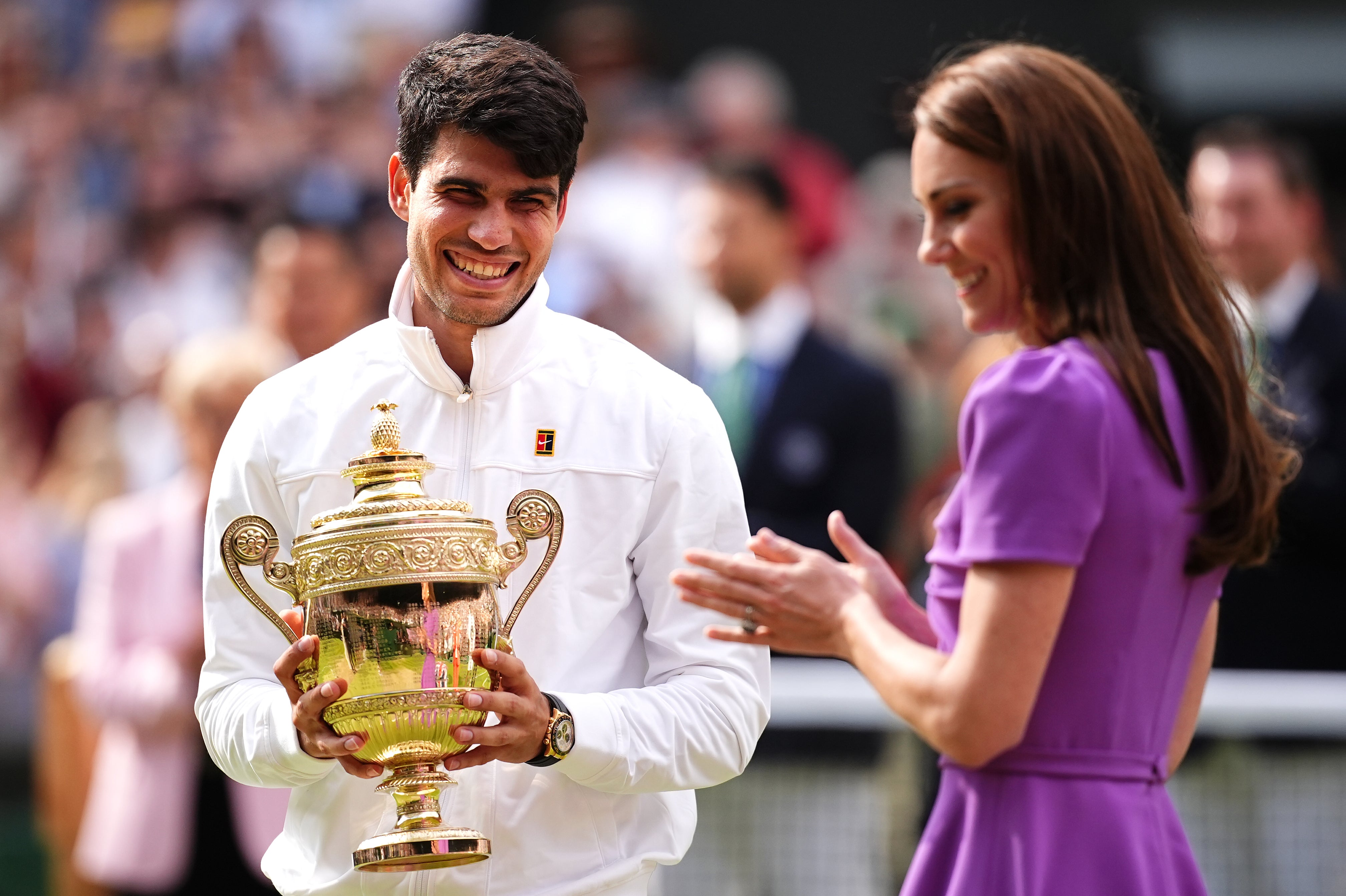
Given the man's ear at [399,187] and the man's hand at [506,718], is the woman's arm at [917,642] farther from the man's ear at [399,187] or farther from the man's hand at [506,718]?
the man's ear at [399,187]

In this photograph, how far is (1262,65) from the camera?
1059 cm

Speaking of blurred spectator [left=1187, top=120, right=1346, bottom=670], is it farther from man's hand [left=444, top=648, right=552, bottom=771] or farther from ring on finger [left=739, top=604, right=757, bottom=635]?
man's hand [left=444, top=648, right=552, bottom=771]

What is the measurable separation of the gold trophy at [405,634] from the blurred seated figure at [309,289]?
11.3 feet

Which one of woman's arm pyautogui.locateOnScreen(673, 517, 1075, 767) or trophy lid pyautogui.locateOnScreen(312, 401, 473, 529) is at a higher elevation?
trophy lid pyautogui.locateOnScreen(312, 401, 473, 529)

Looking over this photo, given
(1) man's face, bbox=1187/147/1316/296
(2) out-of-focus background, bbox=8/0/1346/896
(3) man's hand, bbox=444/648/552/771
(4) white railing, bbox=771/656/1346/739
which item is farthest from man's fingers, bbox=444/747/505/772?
(1) man's face, bbox=1187/147/1316/296

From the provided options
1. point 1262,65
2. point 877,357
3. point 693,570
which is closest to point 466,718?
point 693,570

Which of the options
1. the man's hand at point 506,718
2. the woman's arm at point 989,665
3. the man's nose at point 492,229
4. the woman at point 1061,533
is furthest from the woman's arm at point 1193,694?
the man's nose at point 492,229

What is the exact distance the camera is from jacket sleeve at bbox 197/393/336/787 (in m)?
3.03

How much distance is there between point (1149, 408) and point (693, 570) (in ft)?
2.40

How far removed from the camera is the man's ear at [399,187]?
319 centimetres

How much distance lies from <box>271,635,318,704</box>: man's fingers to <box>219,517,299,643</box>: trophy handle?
3.2 inches

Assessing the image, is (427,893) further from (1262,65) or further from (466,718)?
(1262,65)

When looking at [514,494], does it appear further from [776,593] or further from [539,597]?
[776,593]

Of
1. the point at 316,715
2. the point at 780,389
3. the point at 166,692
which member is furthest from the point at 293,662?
the point at 780,389
